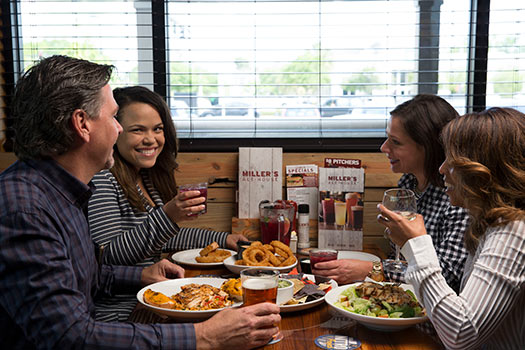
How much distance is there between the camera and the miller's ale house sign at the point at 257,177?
2691mm

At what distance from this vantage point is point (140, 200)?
222 cm

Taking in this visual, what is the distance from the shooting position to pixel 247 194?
2695 millimetres

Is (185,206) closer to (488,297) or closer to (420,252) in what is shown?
(420,252)

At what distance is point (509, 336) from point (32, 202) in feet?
4.02

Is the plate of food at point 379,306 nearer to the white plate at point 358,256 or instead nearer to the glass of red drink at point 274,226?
the white plate at point 358,256

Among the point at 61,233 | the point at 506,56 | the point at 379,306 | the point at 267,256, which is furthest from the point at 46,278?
the point at 506,56

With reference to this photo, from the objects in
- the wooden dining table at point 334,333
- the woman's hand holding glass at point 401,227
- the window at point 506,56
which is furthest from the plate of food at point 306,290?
the window at point 506,56

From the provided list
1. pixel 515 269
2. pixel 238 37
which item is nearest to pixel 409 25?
pixel 238 37

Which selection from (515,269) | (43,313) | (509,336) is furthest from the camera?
Answer: (509,336)

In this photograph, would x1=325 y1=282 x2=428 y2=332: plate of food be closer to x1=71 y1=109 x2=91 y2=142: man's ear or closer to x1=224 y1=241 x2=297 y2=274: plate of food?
x1=224 y1=241 x2=297 y2=274: plate of food

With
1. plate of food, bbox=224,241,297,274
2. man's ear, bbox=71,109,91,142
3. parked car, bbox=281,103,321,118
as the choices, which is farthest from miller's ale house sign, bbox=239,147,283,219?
man's ear, bbox=71,109,91,142

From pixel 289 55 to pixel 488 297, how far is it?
1.91 meters

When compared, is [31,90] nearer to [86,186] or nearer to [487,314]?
[86,186]

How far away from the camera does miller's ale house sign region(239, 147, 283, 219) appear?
2.69 metres
